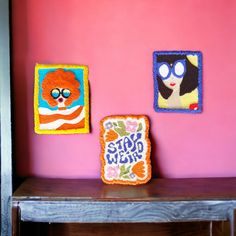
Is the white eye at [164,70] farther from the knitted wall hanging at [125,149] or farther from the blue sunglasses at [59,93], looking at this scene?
the blue sunglasses at [59,93]

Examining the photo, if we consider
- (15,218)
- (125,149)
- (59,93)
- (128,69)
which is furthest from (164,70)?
(15,218)

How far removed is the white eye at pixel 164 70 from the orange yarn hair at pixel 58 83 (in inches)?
17.8

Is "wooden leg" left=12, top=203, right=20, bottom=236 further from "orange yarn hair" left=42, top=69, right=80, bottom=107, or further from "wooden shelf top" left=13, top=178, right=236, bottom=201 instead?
"orange yarn hair" left=42, top=69, right=80, bottom=107

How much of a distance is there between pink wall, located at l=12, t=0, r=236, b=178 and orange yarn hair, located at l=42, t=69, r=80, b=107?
7 centimetres

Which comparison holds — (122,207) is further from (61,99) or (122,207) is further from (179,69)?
(179,69)

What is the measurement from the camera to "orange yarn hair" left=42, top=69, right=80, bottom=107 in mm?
1792

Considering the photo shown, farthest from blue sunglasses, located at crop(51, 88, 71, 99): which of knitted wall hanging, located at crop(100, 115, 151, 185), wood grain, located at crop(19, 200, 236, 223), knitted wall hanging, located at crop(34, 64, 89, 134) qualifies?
wood grain, located at crop(19, 200, 236, 223)

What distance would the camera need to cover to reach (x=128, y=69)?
182 cm

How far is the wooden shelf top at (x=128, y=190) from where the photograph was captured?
5.06ft

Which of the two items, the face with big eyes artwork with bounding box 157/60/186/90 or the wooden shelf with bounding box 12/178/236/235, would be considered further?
the face with big eyes artwork with bounding box 157/60/186/90

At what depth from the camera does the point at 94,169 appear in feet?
6.04

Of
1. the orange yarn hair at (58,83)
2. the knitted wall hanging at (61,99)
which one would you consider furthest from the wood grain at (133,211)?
the orange yarn hair at (58,83)

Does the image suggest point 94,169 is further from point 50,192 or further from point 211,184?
point 211,184

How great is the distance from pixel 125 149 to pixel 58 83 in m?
0.50
